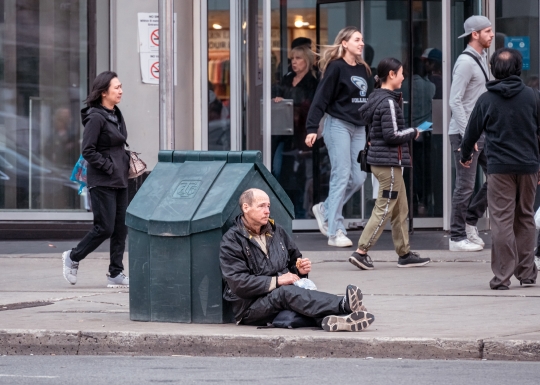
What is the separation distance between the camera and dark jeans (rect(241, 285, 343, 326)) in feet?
23.1

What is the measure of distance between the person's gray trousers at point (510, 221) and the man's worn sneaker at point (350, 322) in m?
1.87

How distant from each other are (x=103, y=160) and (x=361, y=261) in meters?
2.47

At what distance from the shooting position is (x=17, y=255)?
11.5 meters

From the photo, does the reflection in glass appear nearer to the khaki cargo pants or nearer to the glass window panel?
the glass window panel

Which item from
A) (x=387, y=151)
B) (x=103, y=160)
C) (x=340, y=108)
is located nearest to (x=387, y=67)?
(x=387, y=151)

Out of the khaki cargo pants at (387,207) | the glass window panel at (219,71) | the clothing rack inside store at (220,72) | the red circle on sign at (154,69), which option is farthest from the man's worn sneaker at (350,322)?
the clothing rack inside store at (220,72)

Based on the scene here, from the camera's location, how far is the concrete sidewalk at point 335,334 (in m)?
6.60

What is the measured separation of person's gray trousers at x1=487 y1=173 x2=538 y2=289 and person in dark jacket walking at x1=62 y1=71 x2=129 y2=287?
3040mm

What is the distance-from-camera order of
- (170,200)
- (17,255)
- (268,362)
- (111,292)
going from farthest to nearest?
(17,255) < (111,292) < (170,200) < (268,362)

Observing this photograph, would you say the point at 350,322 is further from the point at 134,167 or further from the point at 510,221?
the point at 134,167

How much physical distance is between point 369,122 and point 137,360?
389 centimetres

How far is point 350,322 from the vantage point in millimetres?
6918

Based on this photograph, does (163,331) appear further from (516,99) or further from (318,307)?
(516,99)

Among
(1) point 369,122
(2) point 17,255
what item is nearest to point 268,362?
(1) point 369,122
